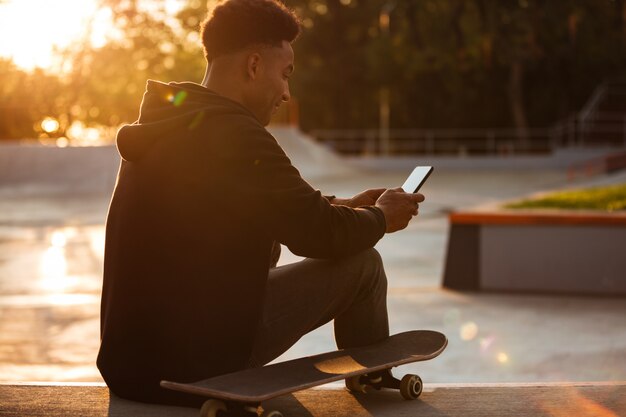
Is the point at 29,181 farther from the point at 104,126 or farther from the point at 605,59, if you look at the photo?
the point at 104,126

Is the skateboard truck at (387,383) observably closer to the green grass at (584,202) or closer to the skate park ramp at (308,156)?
the green grass at (584,202)

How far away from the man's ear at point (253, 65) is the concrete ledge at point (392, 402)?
1119 millimetres

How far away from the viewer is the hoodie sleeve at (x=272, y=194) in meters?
3.36

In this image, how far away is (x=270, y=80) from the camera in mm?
3541

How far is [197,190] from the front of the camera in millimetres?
3426

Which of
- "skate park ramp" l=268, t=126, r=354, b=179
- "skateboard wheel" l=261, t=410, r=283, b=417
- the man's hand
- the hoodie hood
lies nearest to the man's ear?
the hoodie hood

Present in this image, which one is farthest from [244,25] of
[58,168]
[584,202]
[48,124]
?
[48,124]

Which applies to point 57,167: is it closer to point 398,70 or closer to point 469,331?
point 469,331

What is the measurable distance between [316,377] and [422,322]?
421cm

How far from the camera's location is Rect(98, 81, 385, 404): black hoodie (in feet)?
11.1

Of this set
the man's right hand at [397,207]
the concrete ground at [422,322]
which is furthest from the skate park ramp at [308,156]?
the man's right hand at [397,207]

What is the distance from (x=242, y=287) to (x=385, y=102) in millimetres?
44571

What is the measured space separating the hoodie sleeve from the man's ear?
198 mm

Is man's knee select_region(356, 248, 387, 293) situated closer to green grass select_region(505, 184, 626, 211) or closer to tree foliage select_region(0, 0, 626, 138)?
green grass select_region(505, 184, 626, 211)
